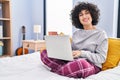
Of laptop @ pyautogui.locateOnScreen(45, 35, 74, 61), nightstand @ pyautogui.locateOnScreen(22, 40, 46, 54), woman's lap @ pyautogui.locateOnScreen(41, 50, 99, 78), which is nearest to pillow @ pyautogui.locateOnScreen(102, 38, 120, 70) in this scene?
woman's lap @ pyautogui.locateOnScreen(41, 50, 99, 78)

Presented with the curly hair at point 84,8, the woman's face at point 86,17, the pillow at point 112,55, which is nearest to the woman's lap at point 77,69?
the pillow at point 112,55

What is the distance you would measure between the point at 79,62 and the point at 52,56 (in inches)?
9.6

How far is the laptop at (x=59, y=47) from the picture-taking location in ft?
3.83

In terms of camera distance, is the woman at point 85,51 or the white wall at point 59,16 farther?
the white wall at point 59,16

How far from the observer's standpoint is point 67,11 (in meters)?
3.35

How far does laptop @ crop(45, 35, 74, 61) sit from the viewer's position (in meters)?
1.17

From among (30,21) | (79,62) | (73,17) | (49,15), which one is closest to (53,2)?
(49,15)

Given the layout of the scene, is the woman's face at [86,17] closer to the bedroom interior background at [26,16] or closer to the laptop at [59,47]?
the laptop at [59,47]

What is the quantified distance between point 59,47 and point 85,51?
0.74ft

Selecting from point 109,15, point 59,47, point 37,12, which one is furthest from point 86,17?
point 37,12

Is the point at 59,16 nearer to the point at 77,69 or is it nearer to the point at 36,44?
the point at 36,44

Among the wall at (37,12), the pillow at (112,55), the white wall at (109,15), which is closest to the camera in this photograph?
the pillow at (112,55)

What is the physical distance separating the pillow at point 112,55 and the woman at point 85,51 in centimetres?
8

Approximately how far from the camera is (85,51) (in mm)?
1318
